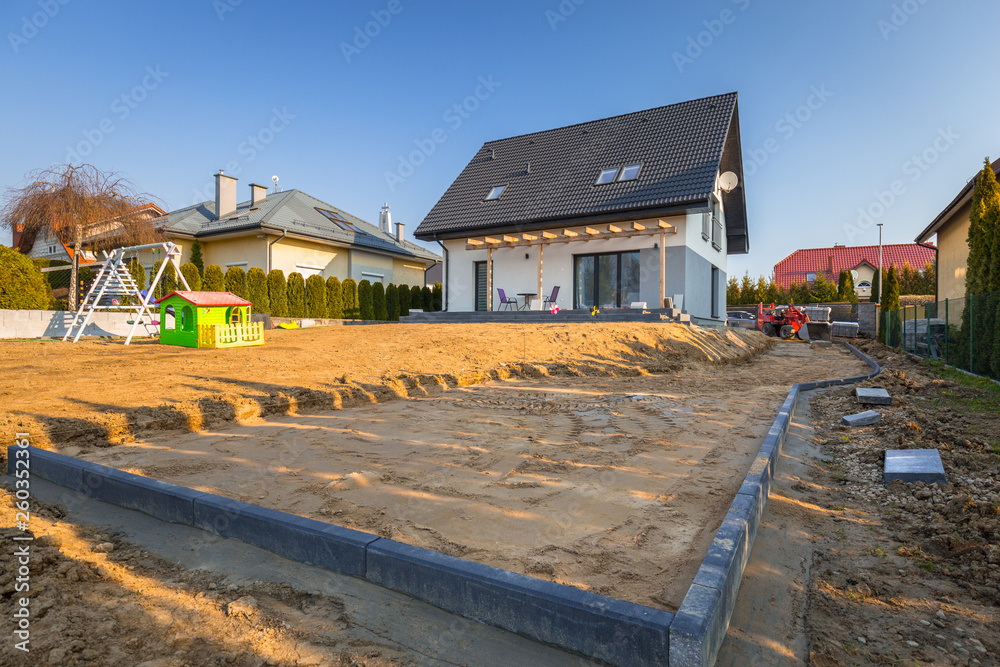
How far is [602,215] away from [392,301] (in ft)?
31.7

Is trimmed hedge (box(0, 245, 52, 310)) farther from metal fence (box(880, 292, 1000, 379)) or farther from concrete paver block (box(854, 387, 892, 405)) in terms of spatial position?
metal fence (box(880, 292, 1000, 379))

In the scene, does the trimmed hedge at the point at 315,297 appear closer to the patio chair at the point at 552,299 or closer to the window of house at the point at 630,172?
Result: the patio chair at the point at 552,299

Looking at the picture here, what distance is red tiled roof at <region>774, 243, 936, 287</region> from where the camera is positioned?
37.9 meters

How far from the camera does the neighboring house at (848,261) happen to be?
121 feet

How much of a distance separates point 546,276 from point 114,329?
12.4m

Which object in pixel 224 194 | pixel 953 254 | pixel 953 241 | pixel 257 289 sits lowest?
pixel 257 289

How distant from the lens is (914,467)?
10.9 ft

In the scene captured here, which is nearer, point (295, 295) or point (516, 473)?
point (516, 473)

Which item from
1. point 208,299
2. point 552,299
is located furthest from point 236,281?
point 552,299

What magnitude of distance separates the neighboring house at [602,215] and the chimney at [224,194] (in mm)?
9670

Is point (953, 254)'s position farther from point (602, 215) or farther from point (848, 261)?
point (848, 261)

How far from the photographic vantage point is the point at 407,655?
1.66 metres

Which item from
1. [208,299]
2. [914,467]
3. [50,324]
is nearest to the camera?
[914,467]

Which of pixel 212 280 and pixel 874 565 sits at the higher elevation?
pixel 212 280
